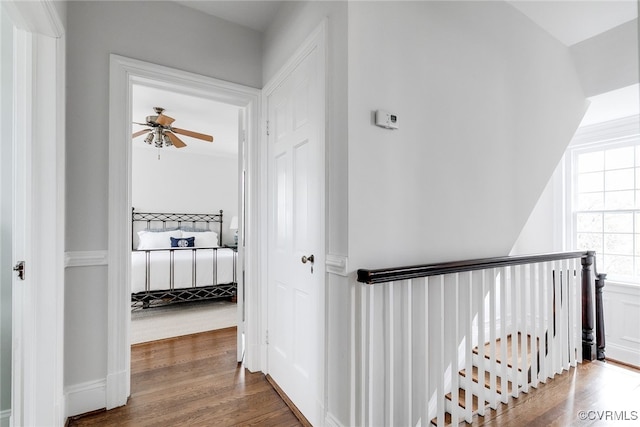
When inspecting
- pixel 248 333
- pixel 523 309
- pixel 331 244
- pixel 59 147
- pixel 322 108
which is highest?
pixel 322 108

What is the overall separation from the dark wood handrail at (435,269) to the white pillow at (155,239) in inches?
187

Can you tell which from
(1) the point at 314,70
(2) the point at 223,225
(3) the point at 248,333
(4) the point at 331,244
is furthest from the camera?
(2) the point at 223,225

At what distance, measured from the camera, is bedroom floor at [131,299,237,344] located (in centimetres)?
317

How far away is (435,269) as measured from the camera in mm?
1580

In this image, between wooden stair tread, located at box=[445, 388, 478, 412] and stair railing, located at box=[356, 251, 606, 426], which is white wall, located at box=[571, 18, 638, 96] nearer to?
stair railing, located at box=[356, 251, 606, 426]

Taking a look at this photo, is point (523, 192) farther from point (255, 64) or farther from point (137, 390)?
point (137, 390)

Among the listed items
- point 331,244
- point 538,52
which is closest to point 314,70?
point 331,244

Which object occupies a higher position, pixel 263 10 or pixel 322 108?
pixel 263 10

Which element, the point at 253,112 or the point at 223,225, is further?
the point at 223,225

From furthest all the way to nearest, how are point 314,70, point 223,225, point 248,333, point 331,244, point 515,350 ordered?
point 223,225 → point 248,333 → point 515,350 → point 314,70 → point 331,244

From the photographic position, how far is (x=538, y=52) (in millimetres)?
2428

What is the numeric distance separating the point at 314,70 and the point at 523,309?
2002mm

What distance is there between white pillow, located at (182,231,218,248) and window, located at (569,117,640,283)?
214 inches

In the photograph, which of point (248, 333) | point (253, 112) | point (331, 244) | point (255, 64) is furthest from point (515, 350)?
point (255, 64)
